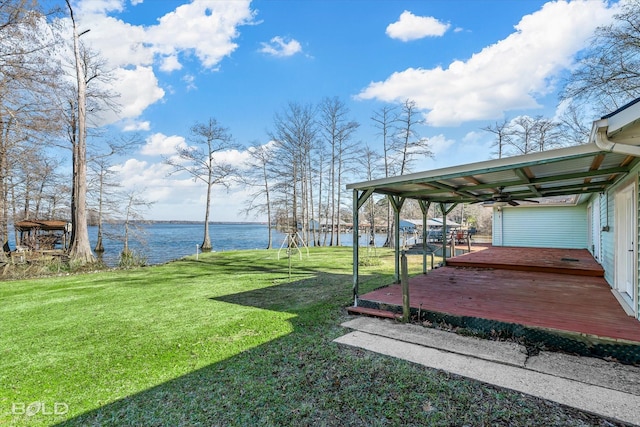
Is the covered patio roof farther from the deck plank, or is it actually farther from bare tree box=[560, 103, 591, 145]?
bare tree box=[560, 103, 591, 145]

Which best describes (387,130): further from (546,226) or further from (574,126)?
A: (546,226)

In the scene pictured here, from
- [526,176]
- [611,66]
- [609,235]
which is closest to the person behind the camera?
[526,176]

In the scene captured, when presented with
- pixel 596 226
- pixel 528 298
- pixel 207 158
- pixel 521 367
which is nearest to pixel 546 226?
pixel 596 226

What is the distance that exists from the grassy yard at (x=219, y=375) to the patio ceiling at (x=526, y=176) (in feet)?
8.37

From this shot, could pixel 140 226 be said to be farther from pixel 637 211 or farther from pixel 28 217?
pixel 637 211

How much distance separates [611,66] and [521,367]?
43.7 ft

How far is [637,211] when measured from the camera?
3.89 meters

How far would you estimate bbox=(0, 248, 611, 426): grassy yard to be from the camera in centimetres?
245

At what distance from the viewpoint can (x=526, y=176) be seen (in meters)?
5.05

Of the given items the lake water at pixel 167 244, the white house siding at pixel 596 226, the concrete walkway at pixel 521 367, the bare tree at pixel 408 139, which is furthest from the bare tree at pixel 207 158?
the white house siding at pixel 596 226

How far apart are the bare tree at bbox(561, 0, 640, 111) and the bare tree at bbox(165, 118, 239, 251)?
807 inches

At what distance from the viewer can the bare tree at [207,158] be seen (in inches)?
889

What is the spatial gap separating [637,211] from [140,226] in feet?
69.6

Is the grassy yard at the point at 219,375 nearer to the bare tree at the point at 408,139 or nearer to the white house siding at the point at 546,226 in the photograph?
the white house siding at the point at 546,226
